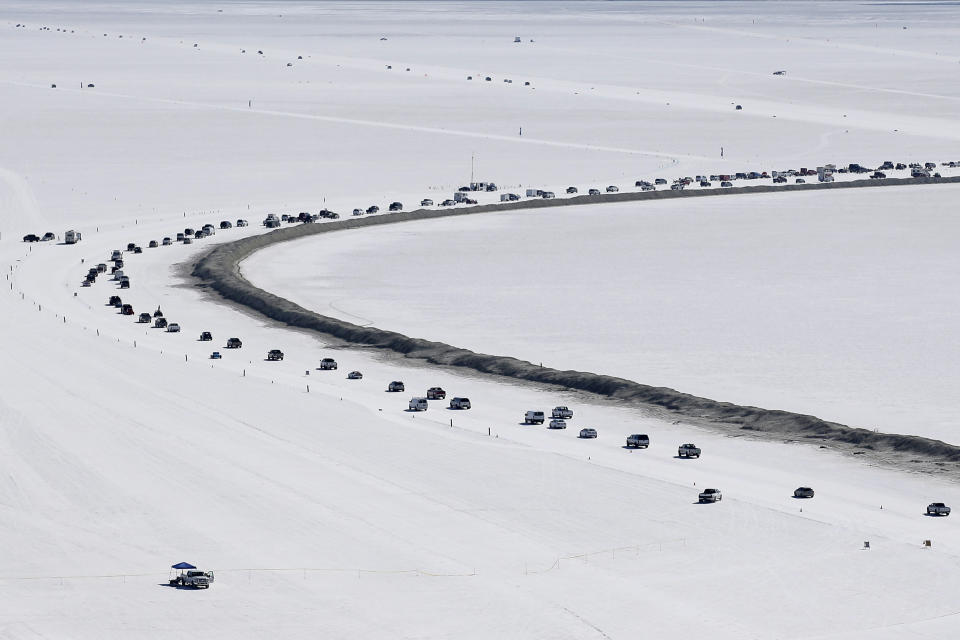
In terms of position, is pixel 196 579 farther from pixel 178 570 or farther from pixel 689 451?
pixel 689 451

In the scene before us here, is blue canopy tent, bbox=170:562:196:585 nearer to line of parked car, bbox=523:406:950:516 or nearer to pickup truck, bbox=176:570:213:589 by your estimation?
pickup truck, bbox=176:570:213:589

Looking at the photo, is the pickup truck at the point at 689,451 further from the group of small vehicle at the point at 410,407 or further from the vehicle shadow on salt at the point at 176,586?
the vehicle shadow on salt at the point at 176,586

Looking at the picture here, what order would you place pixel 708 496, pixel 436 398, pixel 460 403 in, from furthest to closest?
pixel 436 398, pixel 460 403, pixel 708 496

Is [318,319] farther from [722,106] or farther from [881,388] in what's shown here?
[722,106]

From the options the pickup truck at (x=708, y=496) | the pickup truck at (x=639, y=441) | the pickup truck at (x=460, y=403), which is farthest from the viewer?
the pickup truck at (x=460, y=403)

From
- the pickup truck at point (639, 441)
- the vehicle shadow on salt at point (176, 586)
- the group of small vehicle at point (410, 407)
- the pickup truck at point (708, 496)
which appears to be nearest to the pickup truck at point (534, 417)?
the group of small vehicle at point (410, 407)

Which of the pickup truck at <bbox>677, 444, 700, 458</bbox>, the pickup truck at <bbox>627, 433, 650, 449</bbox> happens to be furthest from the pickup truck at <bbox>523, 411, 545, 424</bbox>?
the pickup truck at <bbox>677, 444, 700, 458</bbox>

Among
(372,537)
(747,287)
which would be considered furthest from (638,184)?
(372,537)

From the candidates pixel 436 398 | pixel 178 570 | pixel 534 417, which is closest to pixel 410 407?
pixel 436 398
